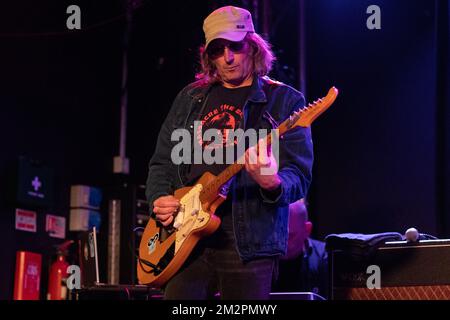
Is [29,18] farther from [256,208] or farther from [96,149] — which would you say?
[256,208]

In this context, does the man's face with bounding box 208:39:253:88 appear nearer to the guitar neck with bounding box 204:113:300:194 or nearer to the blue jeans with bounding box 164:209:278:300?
the guitar neck with bounding box 204:113:300:194

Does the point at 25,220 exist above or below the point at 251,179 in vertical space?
below

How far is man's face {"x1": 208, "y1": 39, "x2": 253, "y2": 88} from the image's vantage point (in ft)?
10.3

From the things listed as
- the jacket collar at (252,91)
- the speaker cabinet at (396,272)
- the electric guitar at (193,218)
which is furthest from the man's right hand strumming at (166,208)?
the speaker cabinet at (396,272)

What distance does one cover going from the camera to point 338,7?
7418mm

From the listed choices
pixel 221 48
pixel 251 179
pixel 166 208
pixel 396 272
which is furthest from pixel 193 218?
pixel 396 272

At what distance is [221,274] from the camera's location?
9.14 feet

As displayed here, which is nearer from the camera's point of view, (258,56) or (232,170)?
(232,170)

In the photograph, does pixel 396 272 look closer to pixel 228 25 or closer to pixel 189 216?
pixel 189 216

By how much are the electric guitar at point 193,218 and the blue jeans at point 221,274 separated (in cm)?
4

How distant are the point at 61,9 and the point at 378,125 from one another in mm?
3092

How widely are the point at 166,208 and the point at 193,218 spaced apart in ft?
0.48

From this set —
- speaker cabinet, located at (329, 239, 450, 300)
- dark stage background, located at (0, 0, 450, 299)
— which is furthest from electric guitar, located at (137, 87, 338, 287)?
dark stage background, located at (0, 0, 450, 299)

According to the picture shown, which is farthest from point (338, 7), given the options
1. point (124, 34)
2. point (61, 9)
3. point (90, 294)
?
point (90, 294)
